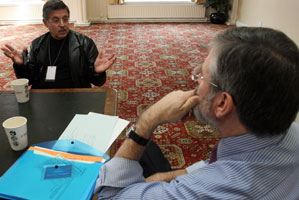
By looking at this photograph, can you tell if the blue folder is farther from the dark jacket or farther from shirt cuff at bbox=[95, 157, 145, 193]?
the dark jacket

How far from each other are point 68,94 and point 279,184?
1.16m

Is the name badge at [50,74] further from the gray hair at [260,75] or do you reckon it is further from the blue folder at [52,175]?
the gray hair at [260,75]

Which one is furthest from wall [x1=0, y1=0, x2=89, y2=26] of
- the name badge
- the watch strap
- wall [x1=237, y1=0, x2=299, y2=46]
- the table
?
the watch strap

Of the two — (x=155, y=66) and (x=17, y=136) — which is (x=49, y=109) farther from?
(x=155, y=66)

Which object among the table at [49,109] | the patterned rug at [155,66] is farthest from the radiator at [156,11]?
the table at [49,109]

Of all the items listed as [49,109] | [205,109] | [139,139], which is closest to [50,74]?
[49,109]

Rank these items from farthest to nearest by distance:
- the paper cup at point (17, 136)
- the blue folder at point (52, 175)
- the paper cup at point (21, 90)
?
the paper cup at point (21, 90) < the paper cup at point (17, 136) < the blue folder at point (52, 175)

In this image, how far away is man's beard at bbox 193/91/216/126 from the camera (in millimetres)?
778

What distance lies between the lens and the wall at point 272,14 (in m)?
3.98

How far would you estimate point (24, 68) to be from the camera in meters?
1.86

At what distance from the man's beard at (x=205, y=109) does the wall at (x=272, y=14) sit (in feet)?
11.2

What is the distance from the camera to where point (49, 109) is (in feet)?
4.24

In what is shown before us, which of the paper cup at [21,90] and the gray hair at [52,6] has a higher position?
the gray hair at [52,6]

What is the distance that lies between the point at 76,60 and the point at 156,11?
545 cm
